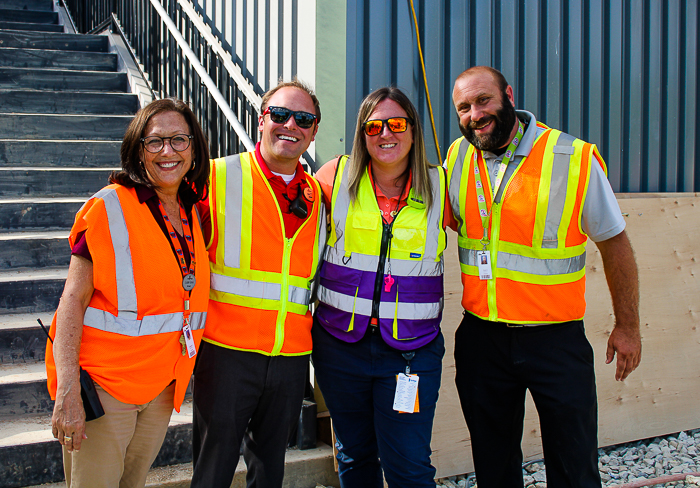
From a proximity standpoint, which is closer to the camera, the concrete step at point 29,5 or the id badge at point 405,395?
the id badge at point 405,395

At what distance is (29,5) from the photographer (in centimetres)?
898

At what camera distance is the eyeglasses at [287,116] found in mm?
2438

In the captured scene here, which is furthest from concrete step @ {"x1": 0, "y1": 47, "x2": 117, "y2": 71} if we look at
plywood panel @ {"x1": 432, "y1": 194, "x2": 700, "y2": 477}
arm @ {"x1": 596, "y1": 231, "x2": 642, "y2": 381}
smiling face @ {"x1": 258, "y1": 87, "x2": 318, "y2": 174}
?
arm @ {"x1": 596, "y1": 231, "x2": 642, "y2": 381}

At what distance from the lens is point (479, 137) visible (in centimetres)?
263

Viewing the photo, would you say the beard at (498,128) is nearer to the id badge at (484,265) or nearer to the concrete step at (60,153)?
the id badge at (484,265)

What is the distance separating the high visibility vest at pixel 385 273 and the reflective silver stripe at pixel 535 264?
308 millimetres

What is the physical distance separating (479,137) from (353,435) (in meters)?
1.51

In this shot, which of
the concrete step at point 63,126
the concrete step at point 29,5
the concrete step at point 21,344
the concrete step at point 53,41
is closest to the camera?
the concrete step at point 21,344

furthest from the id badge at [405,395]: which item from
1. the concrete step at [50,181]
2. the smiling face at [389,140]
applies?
the concrete step at [50,181]

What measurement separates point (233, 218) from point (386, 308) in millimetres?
761

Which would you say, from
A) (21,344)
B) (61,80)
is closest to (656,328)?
(21,344)

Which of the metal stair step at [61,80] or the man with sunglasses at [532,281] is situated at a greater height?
the metal stair step at [61,80]

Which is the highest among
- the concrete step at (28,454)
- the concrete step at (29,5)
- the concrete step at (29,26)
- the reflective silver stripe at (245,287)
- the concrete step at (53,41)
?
the concrete step at (29,5)

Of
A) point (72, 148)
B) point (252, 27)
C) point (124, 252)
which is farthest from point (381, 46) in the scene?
point (72, 148)
